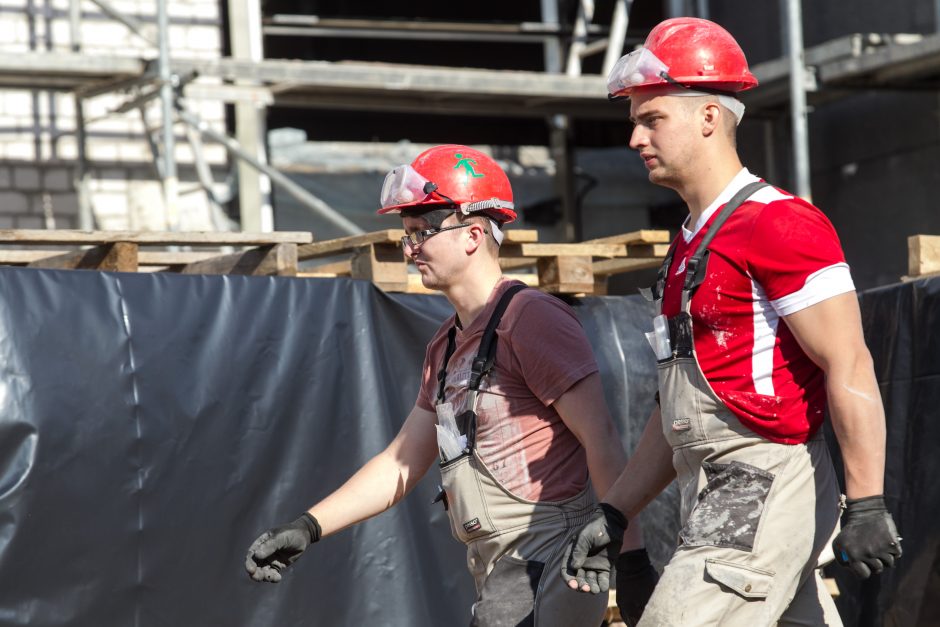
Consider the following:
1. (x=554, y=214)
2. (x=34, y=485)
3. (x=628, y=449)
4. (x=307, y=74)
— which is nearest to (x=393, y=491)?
(x=34, y=485)

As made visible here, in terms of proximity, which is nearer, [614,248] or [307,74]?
[614,248]

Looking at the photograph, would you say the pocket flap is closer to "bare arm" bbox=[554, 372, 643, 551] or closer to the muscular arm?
"bare arm" bbox=[554, 372, 643, 551]

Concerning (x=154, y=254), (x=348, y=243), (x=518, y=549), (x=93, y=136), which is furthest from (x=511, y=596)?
(x=93, y=136)

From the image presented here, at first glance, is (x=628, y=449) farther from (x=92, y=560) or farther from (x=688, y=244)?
(x=688, y=244)

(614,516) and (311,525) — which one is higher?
(614,516)

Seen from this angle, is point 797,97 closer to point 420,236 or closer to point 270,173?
point 270,173

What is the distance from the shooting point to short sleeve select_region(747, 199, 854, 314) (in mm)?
3002

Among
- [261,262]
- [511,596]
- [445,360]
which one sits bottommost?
[511,596]

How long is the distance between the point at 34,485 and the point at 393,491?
177 centimetres

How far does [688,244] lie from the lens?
328cm

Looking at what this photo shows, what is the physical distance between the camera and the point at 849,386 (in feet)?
9.72

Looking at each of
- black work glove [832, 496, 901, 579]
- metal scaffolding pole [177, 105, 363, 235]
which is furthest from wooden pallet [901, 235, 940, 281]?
metal scaffolding pole [177, 105, 363, 235]

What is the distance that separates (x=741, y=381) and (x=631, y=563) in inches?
25.1

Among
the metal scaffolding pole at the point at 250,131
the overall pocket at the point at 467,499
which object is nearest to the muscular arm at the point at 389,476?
the overall pocket at the point at 467,499
